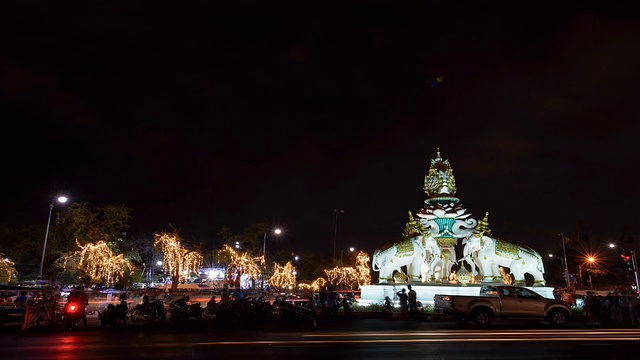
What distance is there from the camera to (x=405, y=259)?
25.9 metres

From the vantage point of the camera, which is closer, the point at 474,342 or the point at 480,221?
the point at 474,342

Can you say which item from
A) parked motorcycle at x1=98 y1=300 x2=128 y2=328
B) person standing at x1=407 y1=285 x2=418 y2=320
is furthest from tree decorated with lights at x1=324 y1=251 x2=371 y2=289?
parked motorcycle at x1=98 y1=300 x2=128 y2=328

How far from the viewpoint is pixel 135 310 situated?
744 inches

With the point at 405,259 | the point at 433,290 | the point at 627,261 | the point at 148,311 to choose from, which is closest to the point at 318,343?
the point at 148,311

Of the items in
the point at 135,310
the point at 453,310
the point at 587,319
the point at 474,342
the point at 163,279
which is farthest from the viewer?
the point at 163,279

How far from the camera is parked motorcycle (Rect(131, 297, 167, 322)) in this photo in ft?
61.8

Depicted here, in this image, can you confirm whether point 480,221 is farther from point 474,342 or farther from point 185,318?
point 185,318

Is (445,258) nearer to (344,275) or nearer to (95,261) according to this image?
(344,275)

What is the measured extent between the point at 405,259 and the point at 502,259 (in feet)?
17.0

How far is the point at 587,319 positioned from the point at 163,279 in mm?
84226

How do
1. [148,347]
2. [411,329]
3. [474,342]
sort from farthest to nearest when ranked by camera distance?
Result: 1. [411,329]
2. [474,342]
3. [148,347]

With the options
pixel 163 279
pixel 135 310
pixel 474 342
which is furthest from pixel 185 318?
pixel 163 279

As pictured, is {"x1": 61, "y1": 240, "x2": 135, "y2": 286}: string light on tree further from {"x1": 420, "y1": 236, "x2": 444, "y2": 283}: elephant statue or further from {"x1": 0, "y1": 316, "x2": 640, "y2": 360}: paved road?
{"x1": 420, "y1": 236, "x2": 444, "y2": 283}: elephant statue

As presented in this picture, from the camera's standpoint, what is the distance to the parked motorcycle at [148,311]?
742 inches
